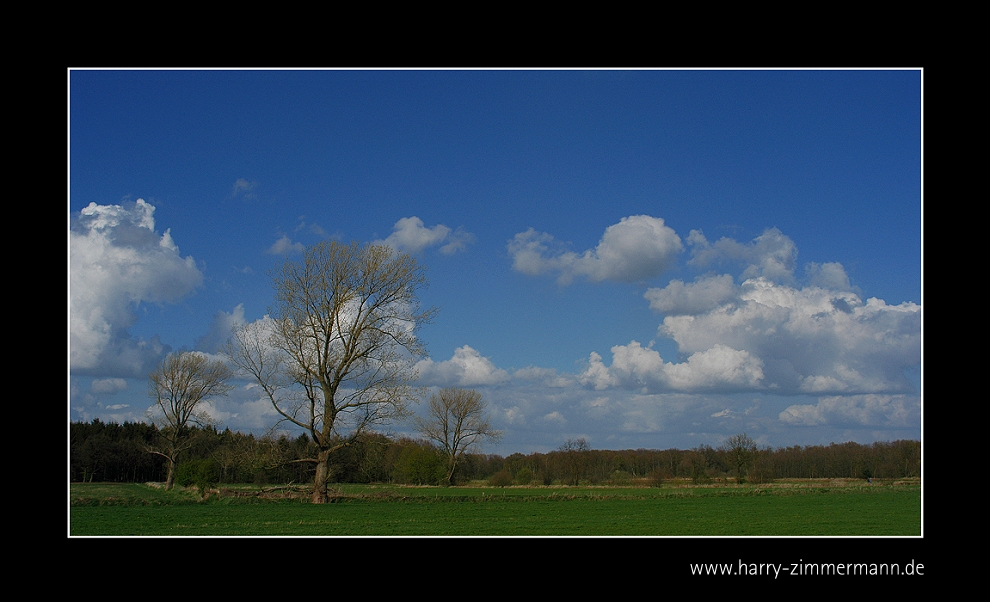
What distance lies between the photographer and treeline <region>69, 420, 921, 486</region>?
2609cm

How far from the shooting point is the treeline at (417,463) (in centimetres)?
2609

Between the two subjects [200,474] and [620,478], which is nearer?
[200,474]

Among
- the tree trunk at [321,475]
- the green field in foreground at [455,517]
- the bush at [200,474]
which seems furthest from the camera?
the bush at [200,474]

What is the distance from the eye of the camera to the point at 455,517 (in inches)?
810

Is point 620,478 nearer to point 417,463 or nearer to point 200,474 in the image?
point 417,463

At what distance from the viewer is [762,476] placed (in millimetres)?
55031

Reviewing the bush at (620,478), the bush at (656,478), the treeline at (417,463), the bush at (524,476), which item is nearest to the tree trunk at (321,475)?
the treeline at (417,463)

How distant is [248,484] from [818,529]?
2375 cm

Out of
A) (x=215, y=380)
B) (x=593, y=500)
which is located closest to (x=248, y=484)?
(x=215, y=380)

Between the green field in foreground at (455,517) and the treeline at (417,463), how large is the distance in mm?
1774

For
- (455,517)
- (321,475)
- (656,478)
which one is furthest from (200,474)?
(656,478)

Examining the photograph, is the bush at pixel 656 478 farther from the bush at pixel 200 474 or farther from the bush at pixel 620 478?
the bush at pixel 200 474

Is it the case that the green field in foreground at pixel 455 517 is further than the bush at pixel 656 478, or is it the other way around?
the bush at pixel 656 478

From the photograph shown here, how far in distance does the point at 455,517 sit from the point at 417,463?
2208 centimetres
